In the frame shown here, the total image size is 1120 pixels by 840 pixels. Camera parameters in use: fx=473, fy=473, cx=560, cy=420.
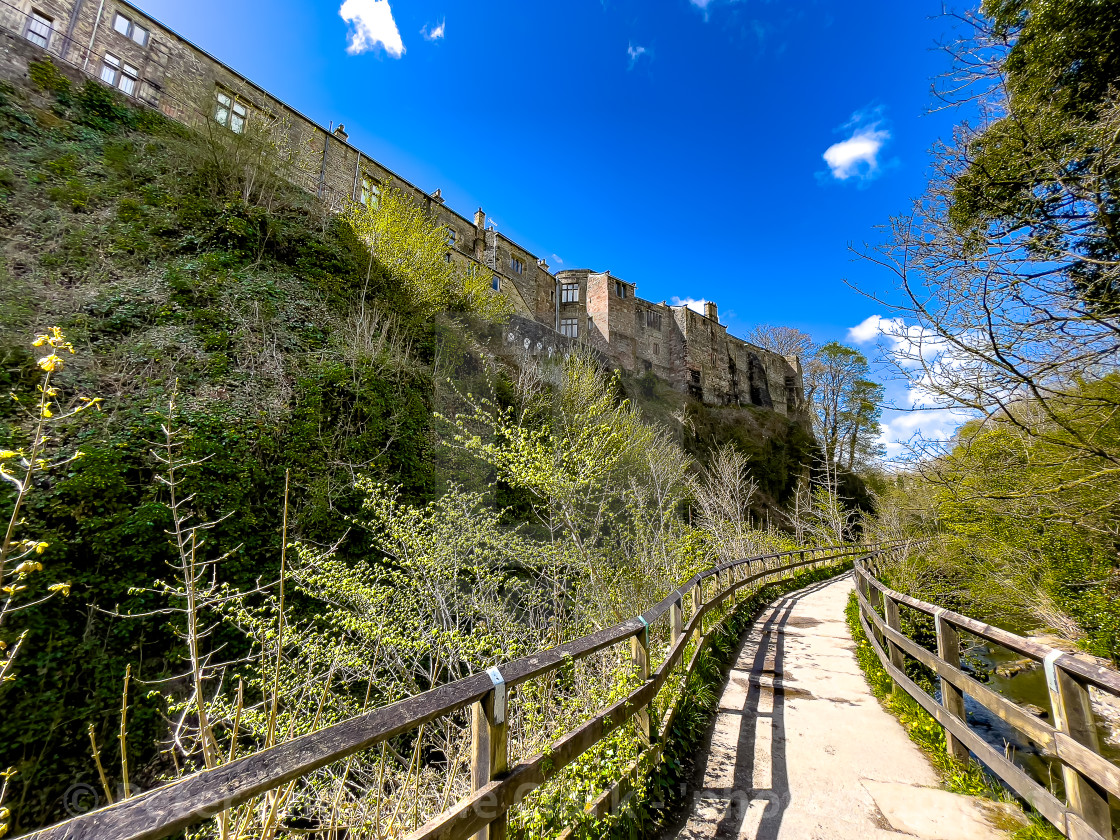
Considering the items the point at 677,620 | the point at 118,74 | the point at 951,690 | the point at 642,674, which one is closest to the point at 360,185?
the point at 118,74

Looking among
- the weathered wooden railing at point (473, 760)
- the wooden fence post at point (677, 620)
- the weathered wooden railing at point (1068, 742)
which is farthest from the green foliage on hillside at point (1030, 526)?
the weathered wooden railing at point (473, 760)

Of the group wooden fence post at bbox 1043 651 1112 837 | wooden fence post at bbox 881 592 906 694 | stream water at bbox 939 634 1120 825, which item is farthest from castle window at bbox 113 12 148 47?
stream water at bbox 939 634 1120 825

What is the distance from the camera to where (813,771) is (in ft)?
11.8

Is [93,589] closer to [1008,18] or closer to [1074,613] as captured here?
A: [1008,18]

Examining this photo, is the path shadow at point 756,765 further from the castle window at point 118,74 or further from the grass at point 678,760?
the castle window at point 118,74

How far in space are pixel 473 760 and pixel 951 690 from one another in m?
3.88

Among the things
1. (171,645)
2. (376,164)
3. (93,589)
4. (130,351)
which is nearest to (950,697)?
(171,645)

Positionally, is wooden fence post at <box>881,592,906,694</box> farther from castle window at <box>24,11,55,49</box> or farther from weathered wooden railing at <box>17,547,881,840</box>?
castle window at <box>24,11,55,49</box>

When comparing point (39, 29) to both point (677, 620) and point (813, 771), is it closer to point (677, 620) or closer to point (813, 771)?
point (677, 620)

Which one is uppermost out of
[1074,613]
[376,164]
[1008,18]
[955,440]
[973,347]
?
[376,164]

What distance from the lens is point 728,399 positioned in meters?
38.9

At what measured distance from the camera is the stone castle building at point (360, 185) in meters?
14.6

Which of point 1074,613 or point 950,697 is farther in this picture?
point 1074,613

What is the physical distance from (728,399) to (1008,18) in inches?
1364
